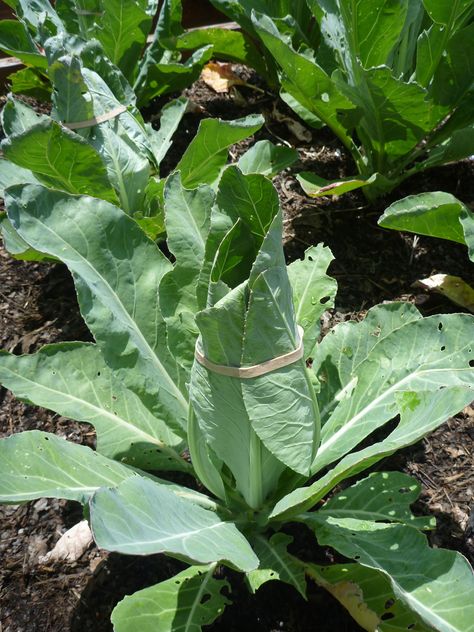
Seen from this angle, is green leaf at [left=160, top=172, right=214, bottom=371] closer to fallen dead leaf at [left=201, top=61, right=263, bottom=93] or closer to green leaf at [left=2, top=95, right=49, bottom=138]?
green leaf at [left=2, top=95, right=49, bottom=138]

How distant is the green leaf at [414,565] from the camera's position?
119 centimetres

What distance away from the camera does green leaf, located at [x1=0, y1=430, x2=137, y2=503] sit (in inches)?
52.2

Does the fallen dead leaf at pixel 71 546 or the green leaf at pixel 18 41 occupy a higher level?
the green leaf at pixel 18 41

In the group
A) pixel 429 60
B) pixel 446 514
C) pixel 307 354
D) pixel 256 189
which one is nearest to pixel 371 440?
pixel 446 514

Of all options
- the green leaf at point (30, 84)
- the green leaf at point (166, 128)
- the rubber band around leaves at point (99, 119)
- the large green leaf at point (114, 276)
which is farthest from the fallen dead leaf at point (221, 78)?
the large green leaf at point (114, 276)

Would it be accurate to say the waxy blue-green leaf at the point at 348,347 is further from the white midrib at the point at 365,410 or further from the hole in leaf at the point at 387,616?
the hole in leaf at the point at 387,616

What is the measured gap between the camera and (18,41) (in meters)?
2.73

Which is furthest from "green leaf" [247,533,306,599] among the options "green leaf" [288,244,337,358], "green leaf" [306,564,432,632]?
"green leaf" [288,244,337,358]

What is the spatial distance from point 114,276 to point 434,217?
104 centimetres

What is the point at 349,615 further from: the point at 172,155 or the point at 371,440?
the point at 172,155

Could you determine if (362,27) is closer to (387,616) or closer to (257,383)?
(257,383)

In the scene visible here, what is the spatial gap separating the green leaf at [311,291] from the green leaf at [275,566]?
0.44 m

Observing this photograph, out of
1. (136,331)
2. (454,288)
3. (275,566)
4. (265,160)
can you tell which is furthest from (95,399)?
(454,288)

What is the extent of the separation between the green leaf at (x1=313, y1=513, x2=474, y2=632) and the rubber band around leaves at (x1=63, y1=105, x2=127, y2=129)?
1368 millimetres
